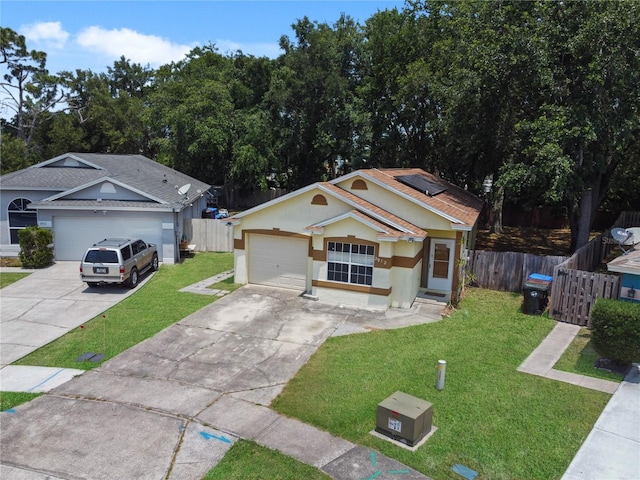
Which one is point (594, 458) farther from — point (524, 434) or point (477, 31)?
point (477, 31)

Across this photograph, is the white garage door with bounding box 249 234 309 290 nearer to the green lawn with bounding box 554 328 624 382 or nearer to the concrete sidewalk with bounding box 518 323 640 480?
the concrete sidewalk with bounding box 518 323 640 480

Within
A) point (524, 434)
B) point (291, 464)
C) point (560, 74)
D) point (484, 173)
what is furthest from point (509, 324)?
point (484, 173)

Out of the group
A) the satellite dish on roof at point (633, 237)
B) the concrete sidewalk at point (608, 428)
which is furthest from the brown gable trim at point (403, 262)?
the satellite dish on roof at point (633, 237)

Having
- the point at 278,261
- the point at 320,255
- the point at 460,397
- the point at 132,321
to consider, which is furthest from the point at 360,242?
the point at 132,321

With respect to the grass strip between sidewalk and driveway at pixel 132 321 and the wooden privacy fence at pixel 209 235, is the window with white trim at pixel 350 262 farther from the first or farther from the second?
the wooden privacy fence at pixel 209 235

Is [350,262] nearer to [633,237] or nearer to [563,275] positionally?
[563,275]
